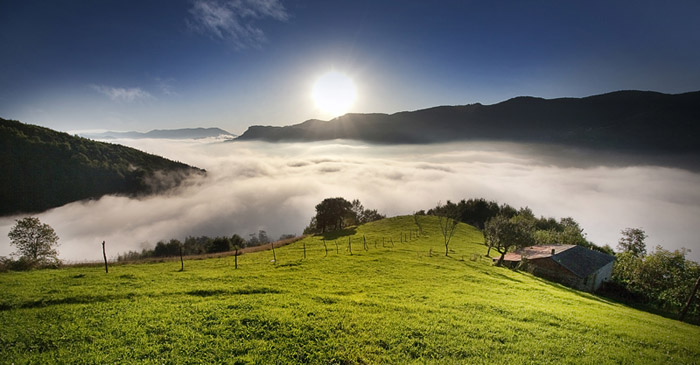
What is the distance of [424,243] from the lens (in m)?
64.2

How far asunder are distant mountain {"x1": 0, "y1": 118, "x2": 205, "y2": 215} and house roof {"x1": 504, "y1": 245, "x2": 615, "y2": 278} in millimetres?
206388

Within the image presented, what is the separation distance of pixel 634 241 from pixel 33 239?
162 metres

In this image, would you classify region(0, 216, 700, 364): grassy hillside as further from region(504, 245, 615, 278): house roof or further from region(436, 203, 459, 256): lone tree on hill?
region(436, 203, 459, 256): lone tree on hill

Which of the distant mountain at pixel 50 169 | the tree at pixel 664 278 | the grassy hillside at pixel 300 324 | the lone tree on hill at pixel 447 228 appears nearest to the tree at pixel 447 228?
the lone tree on hill at pixel 447 228

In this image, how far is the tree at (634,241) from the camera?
284ft

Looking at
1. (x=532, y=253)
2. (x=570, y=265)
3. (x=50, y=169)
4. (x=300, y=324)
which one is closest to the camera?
(x=300, y=324)

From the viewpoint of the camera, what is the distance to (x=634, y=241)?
8775cm

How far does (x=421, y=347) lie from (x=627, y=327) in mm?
19721

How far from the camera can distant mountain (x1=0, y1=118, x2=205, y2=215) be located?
12331 cm

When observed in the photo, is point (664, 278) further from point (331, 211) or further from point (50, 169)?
point (50, 169)

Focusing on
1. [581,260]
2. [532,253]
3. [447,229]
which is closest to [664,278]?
[581,260]

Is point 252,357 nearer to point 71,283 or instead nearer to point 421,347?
point 421,347

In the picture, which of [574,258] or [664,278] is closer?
[664,278]

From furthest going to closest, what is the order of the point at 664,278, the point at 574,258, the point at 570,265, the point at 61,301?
1. the point at 574,258
2. the point at 570,265
3. the point at 664,278
4. the point at 61,301
